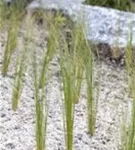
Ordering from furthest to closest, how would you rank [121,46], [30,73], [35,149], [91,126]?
[121,46] < [30,73] < [91,126] < [35,149]

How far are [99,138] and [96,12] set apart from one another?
1.21 m

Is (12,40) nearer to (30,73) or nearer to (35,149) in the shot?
(30,73)

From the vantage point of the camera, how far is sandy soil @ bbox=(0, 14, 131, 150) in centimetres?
232

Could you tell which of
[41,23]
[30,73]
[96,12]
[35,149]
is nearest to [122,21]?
[96,12]

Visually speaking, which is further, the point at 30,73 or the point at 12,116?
the point at 30,73

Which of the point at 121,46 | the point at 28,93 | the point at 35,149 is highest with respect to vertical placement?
the point at 121,46

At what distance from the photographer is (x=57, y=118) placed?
8.18 feet

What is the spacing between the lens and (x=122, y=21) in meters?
3.35

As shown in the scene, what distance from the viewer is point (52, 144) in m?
2.32

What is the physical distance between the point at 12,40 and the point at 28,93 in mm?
299

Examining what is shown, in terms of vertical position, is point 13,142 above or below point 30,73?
below

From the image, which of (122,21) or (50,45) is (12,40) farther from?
(122,21)

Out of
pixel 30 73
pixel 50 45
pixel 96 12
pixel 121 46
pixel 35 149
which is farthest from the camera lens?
pixel 96 12

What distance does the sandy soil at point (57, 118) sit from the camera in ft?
7.63
